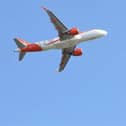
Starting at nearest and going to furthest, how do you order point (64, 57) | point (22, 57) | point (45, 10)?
point (45, 10) → point (22, 57) → point (64, 57)

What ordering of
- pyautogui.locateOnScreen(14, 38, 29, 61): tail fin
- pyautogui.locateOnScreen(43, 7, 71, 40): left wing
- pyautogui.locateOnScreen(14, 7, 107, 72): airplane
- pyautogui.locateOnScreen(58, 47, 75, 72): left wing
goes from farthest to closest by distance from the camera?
pyautogui.locateOnScreen(58, 47, 75, 72): left wing → pyautogui.locateOnScreen(14, 38, 29, 61): tail fin → pyautogui.locateOnScreen(14, 7, 107, 72): airplane → pyautogui.locateOnScreen(43, 7, 71, 40): left wing

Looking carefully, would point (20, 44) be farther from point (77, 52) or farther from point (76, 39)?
point (77, 52)

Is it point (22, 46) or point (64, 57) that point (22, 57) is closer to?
point (22, 46)

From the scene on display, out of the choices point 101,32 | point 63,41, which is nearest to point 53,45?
point 63,41

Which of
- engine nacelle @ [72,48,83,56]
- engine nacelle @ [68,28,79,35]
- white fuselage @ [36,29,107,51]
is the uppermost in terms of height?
engine nacelle @ [72,48,83,56]

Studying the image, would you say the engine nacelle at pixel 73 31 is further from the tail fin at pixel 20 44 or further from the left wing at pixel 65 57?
the tail fin at pixel 20 44

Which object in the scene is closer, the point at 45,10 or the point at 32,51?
the point at 45,10

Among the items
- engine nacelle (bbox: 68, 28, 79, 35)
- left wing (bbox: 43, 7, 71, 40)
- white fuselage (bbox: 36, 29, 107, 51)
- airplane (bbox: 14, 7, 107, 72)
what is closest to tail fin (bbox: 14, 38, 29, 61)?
airplane (bbox: 14, 7, 107, 72)

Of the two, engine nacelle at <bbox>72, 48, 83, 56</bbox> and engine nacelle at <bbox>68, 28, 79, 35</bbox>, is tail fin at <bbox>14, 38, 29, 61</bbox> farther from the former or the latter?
engine nacelle at <bbox>72, 48, 83, 56</bbox>

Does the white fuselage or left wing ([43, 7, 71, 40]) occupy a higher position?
left wing ([43, 7, 71, 40])

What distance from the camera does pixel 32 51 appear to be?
180000 millimetres

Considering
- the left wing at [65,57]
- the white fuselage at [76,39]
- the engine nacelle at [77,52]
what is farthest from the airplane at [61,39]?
the left wing at [65,57]

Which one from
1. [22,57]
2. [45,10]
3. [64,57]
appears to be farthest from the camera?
[64,57]

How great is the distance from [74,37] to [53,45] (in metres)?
6.55
